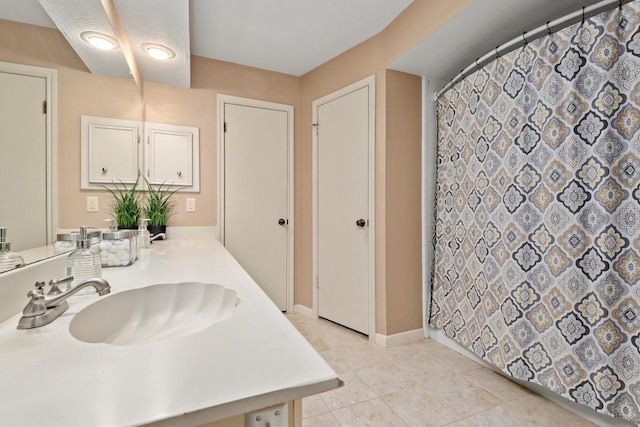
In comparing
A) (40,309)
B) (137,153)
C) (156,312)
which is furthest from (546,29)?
(137,153)

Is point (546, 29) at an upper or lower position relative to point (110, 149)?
upper

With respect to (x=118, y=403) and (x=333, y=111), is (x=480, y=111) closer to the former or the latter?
(x=333, y=111)

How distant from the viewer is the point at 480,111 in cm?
189

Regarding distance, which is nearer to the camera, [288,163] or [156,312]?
[156,312]

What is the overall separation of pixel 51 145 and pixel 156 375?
2.68ft

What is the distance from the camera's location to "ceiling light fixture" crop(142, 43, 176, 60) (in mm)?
1849

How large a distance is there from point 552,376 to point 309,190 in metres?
2.14

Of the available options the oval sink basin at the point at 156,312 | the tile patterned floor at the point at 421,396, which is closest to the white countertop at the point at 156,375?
the oval sink basin at the point at 156,312

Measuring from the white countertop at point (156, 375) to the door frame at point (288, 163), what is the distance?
2.03m

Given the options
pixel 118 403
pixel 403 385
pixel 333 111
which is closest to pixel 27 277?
pixel 118 403

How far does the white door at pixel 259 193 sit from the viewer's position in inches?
106

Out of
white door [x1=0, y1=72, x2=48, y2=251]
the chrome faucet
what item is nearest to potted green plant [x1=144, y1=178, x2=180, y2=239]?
white door [x1=0, y1=72, x2=48, y2=251]

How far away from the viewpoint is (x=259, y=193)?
2812 mm

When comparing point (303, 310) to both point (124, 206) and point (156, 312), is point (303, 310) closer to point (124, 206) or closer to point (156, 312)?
point (124, 206)
